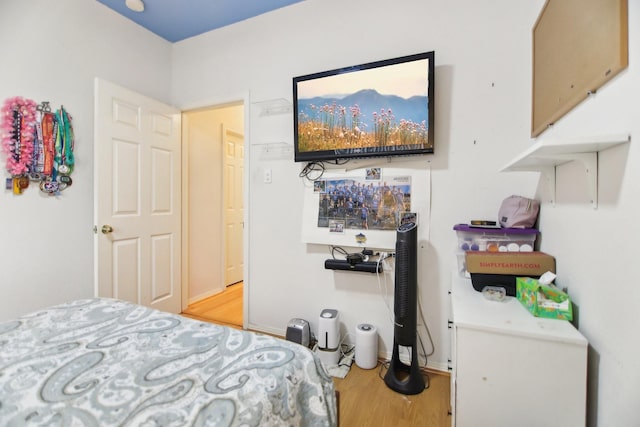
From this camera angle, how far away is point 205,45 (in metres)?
2.77

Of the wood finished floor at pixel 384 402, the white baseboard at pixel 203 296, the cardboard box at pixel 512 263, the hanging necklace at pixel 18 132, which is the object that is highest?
the hanging necklace at pixel 18 132

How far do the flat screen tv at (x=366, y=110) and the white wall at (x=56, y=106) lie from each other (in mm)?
1669

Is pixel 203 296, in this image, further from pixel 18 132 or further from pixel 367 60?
pixel 367 60

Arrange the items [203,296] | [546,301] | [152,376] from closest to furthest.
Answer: [152,376] < [546,301] < [203,296]

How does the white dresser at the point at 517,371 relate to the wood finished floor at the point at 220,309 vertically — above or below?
above

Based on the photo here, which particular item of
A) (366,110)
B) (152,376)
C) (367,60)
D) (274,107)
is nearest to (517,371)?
(152,376)

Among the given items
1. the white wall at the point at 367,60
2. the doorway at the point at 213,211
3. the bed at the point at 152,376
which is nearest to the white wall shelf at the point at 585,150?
the white wall at the point at 367,60

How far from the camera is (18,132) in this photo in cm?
193

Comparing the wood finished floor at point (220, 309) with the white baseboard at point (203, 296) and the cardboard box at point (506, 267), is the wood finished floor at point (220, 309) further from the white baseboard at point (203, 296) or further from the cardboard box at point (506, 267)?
the cardboard box at point (506, 267)

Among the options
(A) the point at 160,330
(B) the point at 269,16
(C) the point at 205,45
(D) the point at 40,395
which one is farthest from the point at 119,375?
(C) the point at 205,45

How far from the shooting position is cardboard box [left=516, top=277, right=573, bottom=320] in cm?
109

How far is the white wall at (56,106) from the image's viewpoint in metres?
1.93

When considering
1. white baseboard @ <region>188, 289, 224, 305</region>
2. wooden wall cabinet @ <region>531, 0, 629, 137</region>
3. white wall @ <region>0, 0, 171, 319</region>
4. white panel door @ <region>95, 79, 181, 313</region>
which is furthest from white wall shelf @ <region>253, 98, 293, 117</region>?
white baseboard @ <region>188, 289, 224, 305</region>

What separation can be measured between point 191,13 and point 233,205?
2217 millimetres
